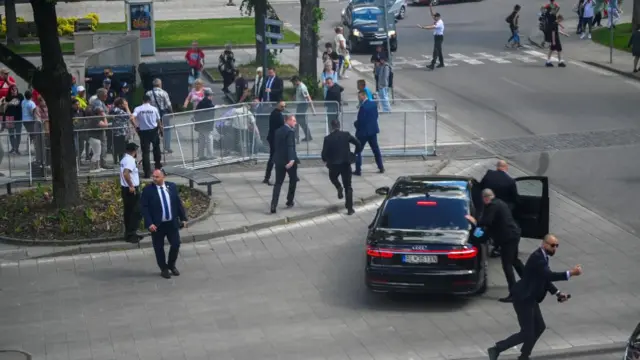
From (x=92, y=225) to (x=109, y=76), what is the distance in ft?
28.4

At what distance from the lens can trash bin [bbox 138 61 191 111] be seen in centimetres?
2989

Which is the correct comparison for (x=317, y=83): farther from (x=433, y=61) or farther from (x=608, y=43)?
(x=608, y=43)

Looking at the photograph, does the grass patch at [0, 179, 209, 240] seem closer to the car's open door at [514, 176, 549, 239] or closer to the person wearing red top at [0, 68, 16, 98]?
the car's open door at [514, 176, 549, 239]

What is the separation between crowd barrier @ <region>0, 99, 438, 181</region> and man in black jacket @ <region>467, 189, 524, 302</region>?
29.5 feet

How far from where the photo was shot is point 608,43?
39.7 metres

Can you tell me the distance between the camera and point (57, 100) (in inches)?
746

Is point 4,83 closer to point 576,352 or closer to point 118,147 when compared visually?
point 118,147

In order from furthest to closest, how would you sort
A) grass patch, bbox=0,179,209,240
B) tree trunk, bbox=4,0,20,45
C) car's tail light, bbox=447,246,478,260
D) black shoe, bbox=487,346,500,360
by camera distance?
tree trunk, bbox=4,0,20,45 < grass patch, bbox=0,179,209,240 < car's tail light, bbox=447,246,478,260 < black shoe, bbox=487,346,500,360

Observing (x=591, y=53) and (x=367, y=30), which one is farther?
(x=367, y=30)

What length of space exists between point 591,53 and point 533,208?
73.6ft

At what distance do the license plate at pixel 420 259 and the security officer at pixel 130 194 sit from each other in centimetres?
550

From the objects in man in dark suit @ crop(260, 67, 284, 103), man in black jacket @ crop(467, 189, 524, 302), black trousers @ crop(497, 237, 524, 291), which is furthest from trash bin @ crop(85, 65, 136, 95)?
black trousers @ crop(497, 237, 524, 291)

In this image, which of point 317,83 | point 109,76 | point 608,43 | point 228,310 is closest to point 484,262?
point 228,310

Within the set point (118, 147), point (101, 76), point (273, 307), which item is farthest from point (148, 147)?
point (101, 76)
